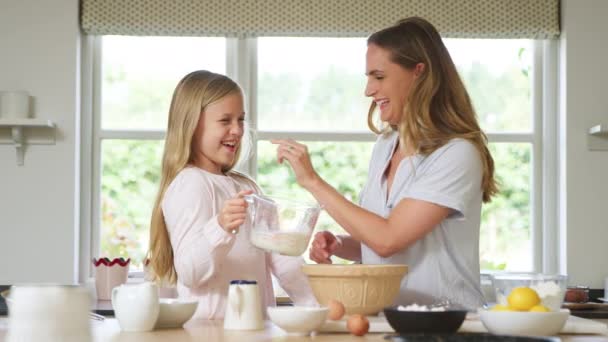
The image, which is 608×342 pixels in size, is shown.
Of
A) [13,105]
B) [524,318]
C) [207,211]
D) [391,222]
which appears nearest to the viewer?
[524,318]

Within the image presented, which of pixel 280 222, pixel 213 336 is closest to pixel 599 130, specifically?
pixel 280 222

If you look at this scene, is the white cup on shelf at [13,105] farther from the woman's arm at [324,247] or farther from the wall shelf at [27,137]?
the woman's arm at [324,247]

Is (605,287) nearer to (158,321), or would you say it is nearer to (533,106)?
(533,106)

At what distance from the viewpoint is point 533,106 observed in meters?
4.64

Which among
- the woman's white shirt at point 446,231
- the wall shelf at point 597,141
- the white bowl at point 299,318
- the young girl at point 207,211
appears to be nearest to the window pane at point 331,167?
the wall shelf at point 597,141

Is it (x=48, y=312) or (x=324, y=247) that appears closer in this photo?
(x=48, y=312)

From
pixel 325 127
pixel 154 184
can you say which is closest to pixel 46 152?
pixel 154 184

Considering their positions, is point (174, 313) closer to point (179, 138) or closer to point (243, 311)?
point (243, 311)

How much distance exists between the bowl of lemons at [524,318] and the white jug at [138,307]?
0.68m

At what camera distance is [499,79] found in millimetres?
4676

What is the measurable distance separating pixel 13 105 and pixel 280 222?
98.9 inches

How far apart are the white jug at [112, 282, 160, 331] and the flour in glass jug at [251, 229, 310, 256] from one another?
31 cm

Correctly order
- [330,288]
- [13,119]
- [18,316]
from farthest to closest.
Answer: [13,119], [330,288], [18,316]

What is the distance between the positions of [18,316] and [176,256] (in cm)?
104
